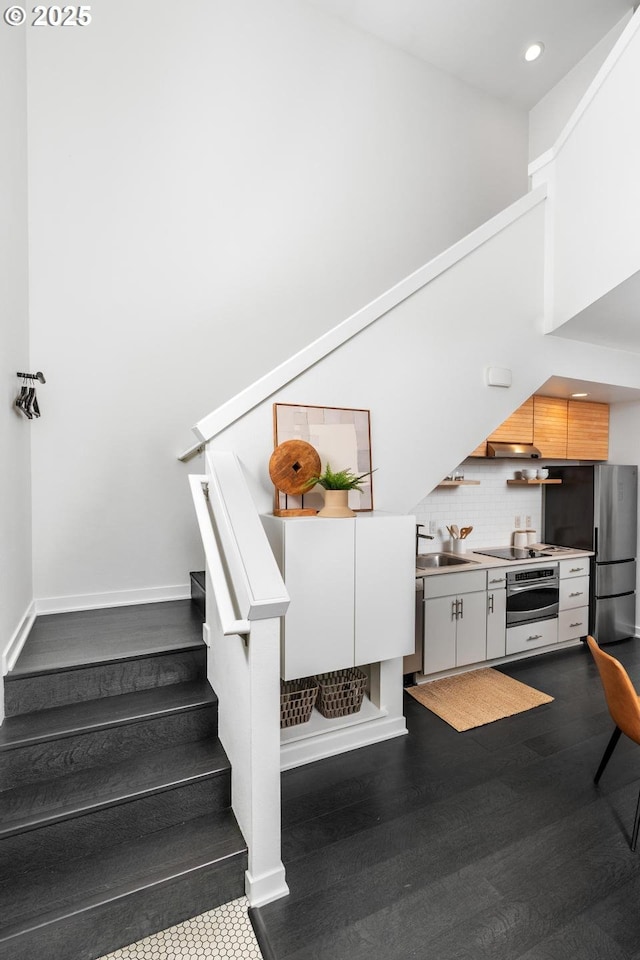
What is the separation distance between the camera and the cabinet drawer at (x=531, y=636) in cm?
393

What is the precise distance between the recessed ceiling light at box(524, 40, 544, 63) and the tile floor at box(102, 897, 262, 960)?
6.41 metres

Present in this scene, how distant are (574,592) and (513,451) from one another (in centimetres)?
144

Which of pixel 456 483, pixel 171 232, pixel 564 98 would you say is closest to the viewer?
pixel 171 232

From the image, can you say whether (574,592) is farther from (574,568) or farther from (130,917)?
(130,917)

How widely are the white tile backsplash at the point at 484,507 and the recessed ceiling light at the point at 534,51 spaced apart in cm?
373

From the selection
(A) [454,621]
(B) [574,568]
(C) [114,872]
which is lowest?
(C) [114,872]

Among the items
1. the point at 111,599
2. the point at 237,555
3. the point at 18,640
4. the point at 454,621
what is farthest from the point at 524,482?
the point at 18,640

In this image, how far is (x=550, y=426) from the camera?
4.60 metres

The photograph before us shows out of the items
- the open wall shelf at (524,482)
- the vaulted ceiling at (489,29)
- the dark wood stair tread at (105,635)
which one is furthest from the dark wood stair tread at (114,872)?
the vaulted ceiling at (489,29)

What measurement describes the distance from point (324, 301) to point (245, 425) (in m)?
1.83

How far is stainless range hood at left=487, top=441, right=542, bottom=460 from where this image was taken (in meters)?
4.18

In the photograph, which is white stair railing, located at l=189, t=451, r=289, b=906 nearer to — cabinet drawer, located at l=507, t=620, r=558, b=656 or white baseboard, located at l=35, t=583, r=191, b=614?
white baseboard, located at l=35, t=583, r=191, b=614

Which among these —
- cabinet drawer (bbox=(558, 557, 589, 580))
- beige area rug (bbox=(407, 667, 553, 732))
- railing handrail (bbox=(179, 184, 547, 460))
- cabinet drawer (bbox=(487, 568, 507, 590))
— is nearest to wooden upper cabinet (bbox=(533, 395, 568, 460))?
cabinet drawer (bbox=(558, 557, 589, 580))

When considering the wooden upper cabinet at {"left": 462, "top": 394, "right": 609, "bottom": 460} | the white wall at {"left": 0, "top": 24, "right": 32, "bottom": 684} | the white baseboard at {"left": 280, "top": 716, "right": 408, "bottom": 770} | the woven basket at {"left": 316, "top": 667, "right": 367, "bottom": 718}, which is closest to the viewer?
the white wall at {"left": 0, "top": 24, "right": 32, "bottom": 684}
